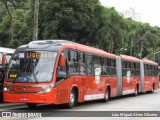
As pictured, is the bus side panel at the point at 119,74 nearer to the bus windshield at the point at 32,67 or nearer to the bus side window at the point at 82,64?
the bus side window at the point at 82,64

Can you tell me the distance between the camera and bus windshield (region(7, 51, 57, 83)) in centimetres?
1711

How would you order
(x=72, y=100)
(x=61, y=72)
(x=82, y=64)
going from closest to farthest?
(x=61, y=72) → (x=72, y=100) → (x=82, y=64)

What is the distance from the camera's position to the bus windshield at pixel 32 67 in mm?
17109

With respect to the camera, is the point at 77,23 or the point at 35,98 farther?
the point at 77,23

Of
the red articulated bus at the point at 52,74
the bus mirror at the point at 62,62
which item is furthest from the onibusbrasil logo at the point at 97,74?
the bus mirror at the point at 62,62

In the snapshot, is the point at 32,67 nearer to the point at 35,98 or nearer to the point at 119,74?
the point at 35,98

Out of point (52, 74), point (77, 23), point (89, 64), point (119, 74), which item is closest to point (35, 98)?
point (52, 74)

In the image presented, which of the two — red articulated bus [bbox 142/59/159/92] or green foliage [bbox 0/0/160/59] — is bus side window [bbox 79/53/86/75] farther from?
green foliage [bbox 0/0/160/59]

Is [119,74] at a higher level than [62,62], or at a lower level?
lower

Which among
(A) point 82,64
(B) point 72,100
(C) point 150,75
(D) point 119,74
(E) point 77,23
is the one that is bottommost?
(B) point 72,100

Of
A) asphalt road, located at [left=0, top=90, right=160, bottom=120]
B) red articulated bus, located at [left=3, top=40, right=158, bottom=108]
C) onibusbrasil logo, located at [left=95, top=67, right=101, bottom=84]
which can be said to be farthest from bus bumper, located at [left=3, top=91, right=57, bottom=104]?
onibusbrasil logo, located at [left=95, top=67, right=101, bottom=84]

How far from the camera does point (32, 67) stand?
56.9 feet

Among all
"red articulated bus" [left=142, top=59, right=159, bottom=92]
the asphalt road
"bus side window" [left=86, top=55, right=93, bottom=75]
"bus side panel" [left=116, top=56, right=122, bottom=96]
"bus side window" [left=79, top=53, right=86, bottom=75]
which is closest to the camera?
the asphalt road

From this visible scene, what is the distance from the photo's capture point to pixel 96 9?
4566 centimetres
